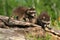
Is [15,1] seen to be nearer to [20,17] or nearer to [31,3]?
[31,3]

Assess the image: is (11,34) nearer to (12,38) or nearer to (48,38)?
(12,38)

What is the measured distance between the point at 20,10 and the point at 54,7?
11551 millimetres

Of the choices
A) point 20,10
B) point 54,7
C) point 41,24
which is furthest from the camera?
point 54,7

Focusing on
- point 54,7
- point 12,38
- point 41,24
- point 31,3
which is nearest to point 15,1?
point 31,3

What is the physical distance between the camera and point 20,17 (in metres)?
11.9

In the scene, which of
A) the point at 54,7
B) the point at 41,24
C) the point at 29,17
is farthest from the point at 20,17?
the point at 54,7

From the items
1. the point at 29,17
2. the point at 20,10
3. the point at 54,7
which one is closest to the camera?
the point at 29,17

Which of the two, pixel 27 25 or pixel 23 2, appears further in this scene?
pixel 23 2

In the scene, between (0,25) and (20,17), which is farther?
(20,17)

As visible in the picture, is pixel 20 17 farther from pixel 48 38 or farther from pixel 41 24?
pixel 48 38

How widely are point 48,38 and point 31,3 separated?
13.3 meters

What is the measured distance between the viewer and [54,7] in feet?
78.5

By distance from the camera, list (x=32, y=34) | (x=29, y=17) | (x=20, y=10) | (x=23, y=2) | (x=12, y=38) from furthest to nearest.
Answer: (x=23, y=2) < (x=20, y=10) < (x=29, y=17) < (x=32, y=34) < (x=12, y=38)

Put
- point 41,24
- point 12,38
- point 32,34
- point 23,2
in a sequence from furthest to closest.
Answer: point 23,2
point 41,24
point 32,34
point 12,38
